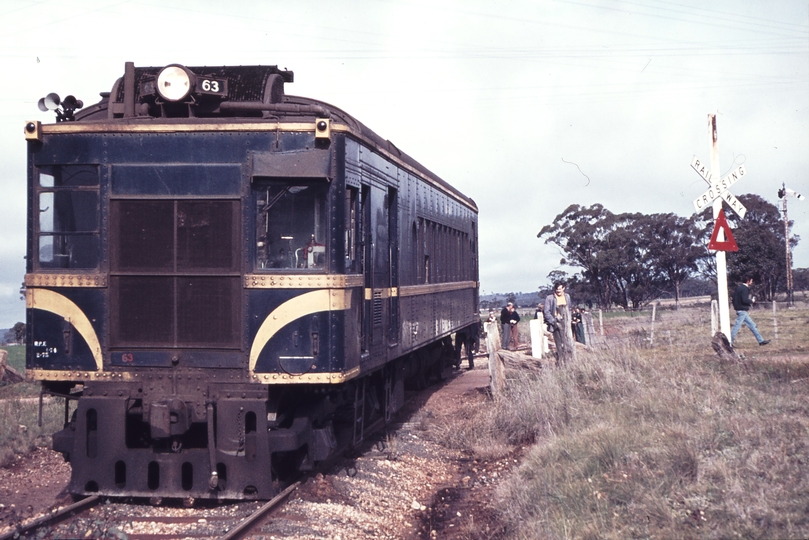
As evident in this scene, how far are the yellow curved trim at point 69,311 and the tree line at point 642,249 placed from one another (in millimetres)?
45243

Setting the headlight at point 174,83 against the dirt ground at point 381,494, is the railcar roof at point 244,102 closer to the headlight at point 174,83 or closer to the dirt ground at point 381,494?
the headlight at point 174,83

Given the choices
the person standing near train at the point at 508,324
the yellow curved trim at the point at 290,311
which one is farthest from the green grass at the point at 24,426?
the person standing near train at the point at 508,324

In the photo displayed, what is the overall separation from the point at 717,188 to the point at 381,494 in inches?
310

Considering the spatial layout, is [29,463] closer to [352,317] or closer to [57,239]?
[57,239]

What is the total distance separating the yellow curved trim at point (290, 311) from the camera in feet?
23.5

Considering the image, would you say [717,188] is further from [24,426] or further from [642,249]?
[642,249]

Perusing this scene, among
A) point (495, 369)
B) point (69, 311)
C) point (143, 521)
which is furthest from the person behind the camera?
point (495, 369)

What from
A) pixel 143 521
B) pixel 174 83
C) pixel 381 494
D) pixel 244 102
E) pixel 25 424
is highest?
pixel 174 83

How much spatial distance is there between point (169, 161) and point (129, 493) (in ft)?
9.75

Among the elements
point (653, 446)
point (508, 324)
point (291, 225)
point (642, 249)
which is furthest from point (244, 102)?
point (642, 249)

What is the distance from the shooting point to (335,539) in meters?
6.21

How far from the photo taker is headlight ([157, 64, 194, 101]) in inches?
290

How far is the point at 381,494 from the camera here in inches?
310

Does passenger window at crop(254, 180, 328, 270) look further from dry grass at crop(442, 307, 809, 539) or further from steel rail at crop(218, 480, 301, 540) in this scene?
dry grass at crop(442, 307, 809, 539)
